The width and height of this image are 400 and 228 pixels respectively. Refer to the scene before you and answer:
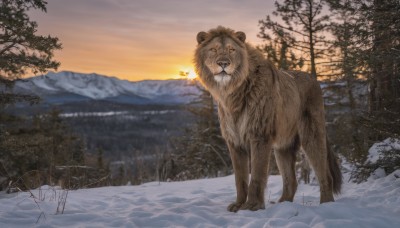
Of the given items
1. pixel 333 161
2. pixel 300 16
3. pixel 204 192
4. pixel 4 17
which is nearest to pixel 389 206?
pixel 333 161

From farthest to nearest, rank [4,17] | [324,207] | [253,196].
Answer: [4,17], [253,196], [324,207]

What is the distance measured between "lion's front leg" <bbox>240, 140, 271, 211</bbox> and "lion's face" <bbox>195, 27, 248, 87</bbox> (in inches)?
38.6

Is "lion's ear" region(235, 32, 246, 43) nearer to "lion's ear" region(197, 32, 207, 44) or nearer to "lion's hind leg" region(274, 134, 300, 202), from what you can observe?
"lion's ear" region(197, 32, 207, 44)

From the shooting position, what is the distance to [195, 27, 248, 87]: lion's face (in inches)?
204

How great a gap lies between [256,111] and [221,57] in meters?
0.90

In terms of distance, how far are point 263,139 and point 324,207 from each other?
120cm

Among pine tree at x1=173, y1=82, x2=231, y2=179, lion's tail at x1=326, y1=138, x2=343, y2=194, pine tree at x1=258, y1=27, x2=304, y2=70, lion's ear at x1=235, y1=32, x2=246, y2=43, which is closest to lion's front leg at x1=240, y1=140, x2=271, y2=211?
lion's tail at x1=326, y1=138, x2=343, y2=194

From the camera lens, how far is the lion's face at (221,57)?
5191mm

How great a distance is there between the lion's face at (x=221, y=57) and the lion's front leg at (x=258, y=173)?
0.98 metres

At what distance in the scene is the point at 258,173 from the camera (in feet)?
17.2

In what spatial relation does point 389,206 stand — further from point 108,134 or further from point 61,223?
point 108,134

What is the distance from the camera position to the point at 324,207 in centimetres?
467

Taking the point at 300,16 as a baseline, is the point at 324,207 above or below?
below

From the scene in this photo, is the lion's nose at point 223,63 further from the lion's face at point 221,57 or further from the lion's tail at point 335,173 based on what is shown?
the lion's tail at point 335,173
